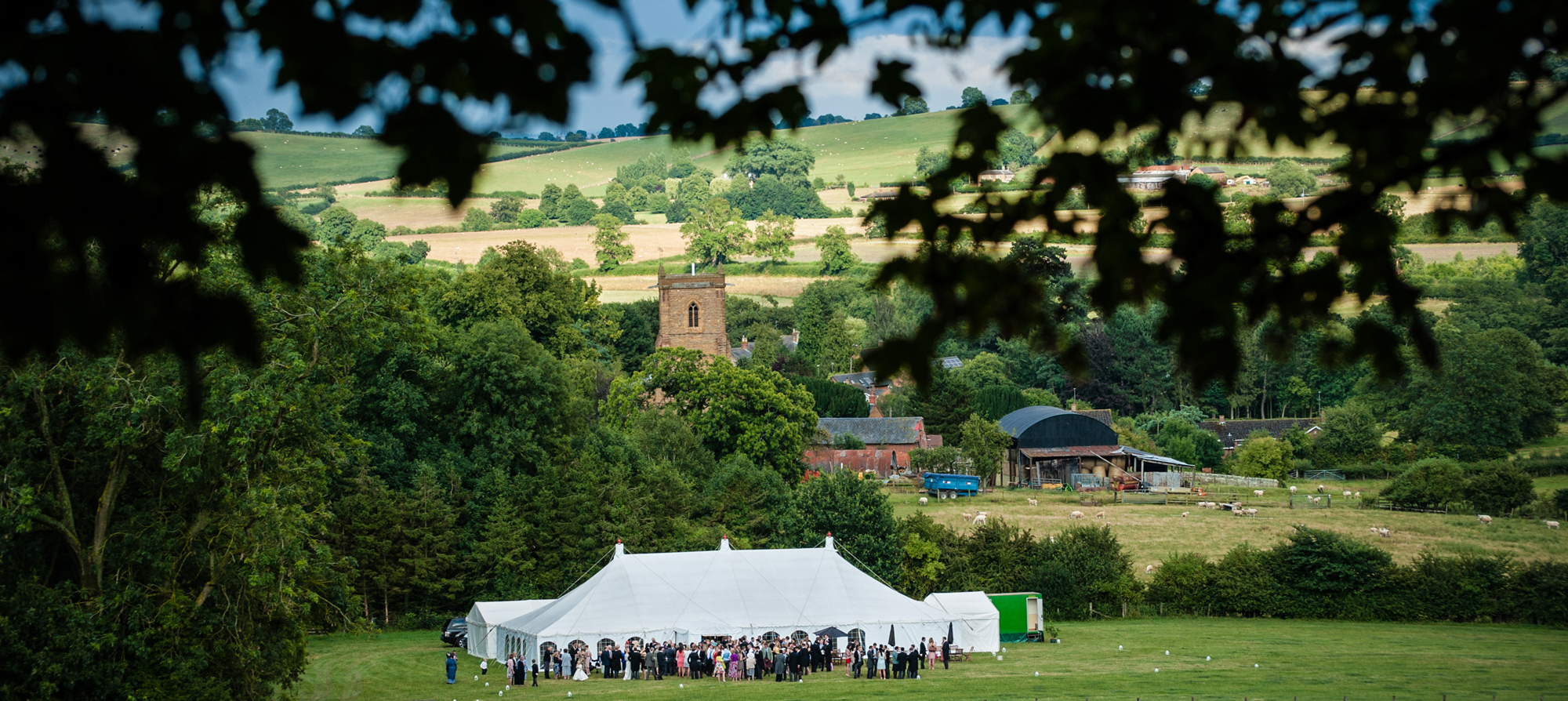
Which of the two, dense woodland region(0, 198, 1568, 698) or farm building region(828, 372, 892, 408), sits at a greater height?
farm building region(828, 372, 892, 408)

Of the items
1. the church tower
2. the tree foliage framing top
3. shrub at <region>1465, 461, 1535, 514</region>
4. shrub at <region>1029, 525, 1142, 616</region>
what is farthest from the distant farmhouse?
the church tower

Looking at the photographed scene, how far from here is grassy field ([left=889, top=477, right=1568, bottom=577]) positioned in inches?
2055

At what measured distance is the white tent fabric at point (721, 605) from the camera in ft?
108

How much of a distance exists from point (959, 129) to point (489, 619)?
33.9m

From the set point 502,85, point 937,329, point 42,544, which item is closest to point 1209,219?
point 937,329

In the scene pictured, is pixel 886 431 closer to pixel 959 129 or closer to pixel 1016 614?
pixel 1016 614

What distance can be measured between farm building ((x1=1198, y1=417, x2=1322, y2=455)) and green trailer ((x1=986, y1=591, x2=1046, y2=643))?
191ft

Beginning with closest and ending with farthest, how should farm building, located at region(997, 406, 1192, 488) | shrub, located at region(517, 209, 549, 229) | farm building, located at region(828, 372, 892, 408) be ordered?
1. farm building, located at region(997, 406, 1192, 488)
2. farm building, located at region(828, 372, 892, 408)
3. shrub, located at region(517, 209, 549, 229)

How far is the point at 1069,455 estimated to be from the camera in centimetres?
7756

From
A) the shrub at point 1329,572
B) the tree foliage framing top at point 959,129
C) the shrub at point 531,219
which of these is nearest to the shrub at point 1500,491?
the shrub at point 1329,572

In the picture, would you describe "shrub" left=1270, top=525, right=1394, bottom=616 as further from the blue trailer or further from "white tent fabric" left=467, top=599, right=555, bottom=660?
"white tent fabric" left=467, top=599, right=555, bottom=660

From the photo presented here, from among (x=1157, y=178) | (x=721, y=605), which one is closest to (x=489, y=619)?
(x=721, y=605)

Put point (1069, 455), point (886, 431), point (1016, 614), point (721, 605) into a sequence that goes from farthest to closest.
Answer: point (886, 431) → point (1069, 455) → point (1016, 614) → point (721, 605)

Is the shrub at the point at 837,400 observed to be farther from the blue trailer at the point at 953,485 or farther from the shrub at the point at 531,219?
the shrub at the point at 531,219
